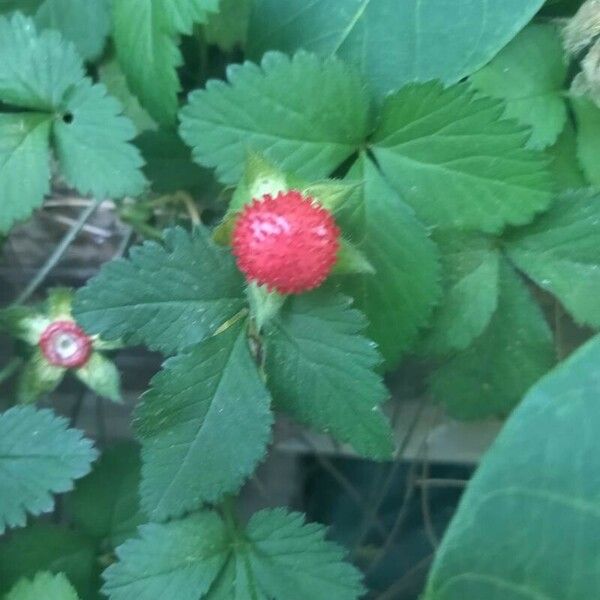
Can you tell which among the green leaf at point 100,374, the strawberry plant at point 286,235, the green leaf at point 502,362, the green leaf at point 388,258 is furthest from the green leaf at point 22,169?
the green leaf at point 502,362

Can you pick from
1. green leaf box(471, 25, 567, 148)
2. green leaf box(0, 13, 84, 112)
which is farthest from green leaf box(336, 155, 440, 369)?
green leaf box(0, 13, 84, 112)

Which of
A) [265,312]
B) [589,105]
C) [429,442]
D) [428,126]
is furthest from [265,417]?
[429,442]

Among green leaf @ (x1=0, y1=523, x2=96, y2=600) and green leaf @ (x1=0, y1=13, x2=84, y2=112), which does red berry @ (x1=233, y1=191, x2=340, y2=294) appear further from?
green leaf @ (x1=0, y1=523, x2=96, y2=600)

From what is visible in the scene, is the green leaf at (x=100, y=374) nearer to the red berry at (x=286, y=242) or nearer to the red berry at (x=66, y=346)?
the red berry at (x=66, y=346)

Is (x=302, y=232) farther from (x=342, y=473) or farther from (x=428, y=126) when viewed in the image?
(x=342, y=473)

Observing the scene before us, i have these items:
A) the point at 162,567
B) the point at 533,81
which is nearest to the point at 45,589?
the point at 162,567

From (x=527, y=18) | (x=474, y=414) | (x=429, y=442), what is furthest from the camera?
(x=429, y=442)
